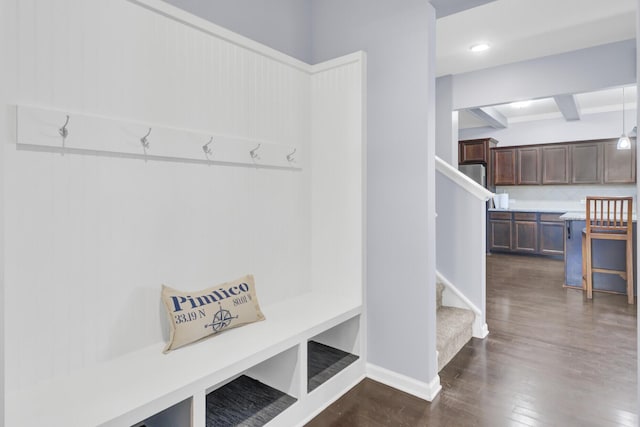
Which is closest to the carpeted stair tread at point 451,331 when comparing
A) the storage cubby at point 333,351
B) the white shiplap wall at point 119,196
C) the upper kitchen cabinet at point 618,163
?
the storage cubby at point 333,351

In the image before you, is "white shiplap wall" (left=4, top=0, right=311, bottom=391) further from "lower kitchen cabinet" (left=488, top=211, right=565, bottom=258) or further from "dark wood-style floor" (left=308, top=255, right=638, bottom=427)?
"lower kitchen cabinet" (left=488, top=211, right=565, bottom=258)

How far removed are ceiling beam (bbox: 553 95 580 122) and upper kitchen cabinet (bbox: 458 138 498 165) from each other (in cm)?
134

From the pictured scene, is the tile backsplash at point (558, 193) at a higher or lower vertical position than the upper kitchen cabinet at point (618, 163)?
lower

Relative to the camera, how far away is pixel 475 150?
7383 millimetres

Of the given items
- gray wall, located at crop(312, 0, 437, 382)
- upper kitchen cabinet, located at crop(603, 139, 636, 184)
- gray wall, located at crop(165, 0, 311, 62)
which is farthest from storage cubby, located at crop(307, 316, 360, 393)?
upper kitchen cabinet, located at crop(603, 139, 636, 184)

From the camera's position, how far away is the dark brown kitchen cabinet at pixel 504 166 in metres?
7.18

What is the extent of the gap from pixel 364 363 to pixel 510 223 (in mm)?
5671

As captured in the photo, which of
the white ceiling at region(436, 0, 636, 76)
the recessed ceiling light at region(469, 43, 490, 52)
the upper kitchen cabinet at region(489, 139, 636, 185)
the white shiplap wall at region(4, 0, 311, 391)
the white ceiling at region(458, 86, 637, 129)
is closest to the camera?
the white shiplap wall at region(4, 0, 311, 391)

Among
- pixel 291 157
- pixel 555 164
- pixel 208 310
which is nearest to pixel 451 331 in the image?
pixel 291 157

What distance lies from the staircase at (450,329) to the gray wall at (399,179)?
357 mm

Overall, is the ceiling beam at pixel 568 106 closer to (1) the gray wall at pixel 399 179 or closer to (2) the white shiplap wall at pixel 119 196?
(1) the gray wall at pixel 399 179

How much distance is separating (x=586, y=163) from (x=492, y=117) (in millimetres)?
1896

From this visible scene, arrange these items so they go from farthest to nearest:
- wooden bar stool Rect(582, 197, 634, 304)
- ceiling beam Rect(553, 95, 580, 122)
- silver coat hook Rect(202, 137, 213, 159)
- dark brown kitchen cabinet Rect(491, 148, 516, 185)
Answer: dark brown kitchen cabinet Rect(491, 148, 516, 185), ceiling beam Rect(553, 95, 580, 122), wooden bar stool Rect(582, 197, 634, 304), silver coat hook Rect(202, 137, 213, 159)

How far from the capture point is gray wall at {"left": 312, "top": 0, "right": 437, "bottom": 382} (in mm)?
2135
